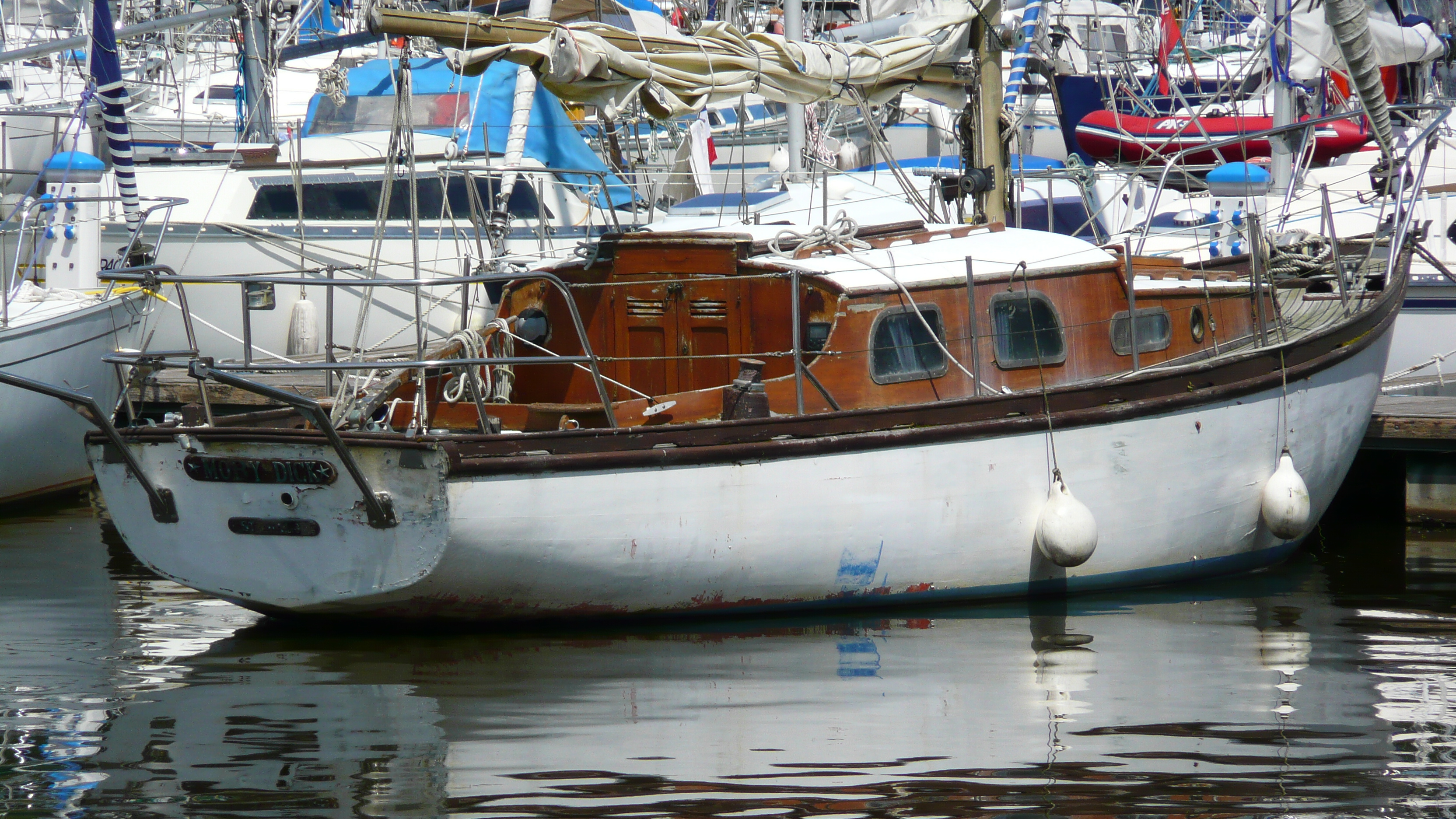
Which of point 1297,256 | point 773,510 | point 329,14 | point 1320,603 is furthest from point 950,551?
point 329,14

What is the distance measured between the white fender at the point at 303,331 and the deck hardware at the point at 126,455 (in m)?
6.66

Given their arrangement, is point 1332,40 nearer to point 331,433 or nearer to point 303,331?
point 331,433

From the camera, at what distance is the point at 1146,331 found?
874cm

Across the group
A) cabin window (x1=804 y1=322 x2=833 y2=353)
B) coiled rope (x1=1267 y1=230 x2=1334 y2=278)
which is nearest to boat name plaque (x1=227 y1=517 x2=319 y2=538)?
cabin window (x1=804 y1=322 x2=833 y2=353)

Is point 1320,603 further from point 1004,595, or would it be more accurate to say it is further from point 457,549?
point 457,549

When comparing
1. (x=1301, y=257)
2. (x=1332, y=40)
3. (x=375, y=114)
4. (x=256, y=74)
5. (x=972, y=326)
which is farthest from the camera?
(x=256, y=74)

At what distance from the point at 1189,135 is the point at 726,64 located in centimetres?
1380

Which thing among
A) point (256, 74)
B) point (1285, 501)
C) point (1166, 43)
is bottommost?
point (1285, 501)

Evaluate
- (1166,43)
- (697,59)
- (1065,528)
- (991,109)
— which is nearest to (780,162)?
(991,109)

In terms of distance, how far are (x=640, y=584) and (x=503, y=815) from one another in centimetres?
236

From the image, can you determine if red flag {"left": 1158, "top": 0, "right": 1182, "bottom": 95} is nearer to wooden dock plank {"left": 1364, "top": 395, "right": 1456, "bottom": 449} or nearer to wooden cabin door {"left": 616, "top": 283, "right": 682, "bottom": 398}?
wooden dock plank {"left": 1364, "top": 395, "right": 1456, "bottom": 449}

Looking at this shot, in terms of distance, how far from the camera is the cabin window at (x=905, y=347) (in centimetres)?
785

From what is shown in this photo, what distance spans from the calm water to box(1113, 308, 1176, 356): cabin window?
1.51 metres

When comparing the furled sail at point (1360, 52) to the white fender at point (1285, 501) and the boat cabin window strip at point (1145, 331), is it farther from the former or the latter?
the white fender at point (1285, 501)
